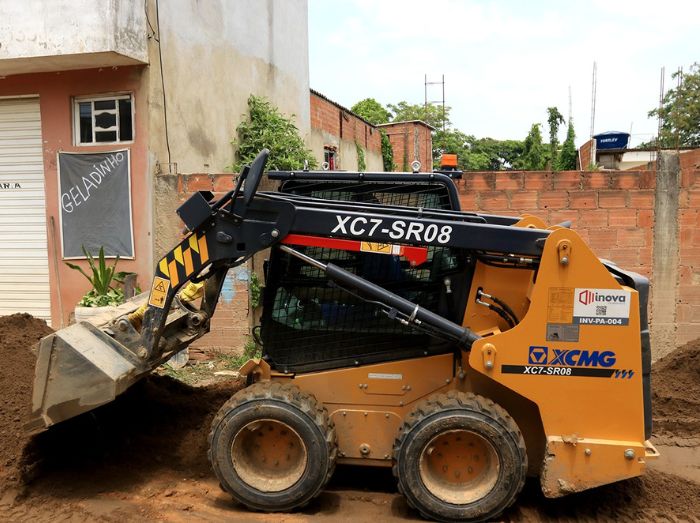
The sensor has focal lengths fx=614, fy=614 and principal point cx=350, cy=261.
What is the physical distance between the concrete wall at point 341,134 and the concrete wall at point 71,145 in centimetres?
795

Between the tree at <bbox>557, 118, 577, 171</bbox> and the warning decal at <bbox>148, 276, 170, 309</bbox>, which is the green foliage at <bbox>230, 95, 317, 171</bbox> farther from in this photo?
the tree at <bbox>557, 118, 577, 171</bbox>

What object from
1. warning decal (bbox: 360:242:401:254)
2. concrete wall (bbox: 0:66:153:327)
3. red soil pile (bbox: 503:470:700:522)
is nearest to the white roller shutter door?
concrete wall (bbox: 0:66:153:327)

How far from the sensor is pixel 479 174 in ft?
23.7

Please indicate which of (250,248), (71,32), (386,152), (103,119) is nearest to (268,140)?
(103,119)

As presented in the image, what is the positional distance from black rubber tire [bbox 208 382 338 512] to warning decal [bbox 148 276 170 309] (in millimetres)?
820

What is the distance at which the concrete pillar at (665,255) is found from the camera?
708 centimetres

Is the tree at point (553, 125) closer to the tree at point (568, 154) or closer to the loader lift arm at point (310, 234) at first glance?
the tree at point (568, 154)

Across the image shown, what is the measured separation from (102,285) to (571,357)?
6.04m

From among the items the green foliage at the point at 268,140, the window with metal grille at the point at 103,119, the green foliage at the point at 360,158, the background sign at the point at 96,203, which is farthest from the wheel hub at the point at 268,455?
the green foliage at the point at 360,158

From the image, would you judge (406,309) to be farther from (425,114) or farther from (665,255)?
(425,114)

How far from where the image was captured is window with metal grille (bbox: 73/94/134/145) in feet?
27.0

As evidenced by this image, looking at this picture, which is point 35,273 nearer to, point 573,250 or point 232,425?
point 232,425

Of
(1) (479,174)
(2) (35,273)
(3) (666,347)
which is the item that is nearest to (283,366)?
(1) (479,174)

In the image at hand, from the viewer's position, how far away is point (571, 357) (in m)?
3.61
